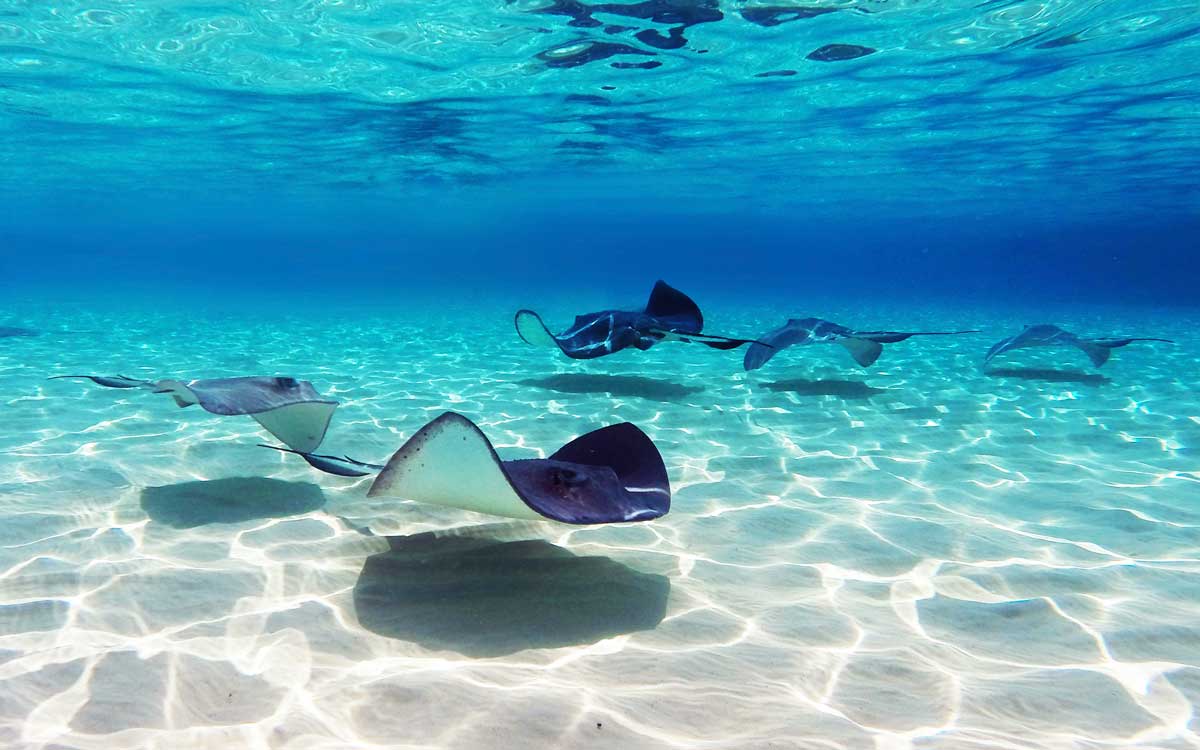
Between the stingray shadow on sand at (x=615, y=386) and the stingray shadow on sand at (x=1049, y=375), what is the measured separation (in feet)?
20.7

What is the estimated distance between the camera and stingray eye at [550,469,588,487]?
373 centimetres

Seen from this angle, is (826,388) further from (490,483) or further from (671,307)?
(490,483)

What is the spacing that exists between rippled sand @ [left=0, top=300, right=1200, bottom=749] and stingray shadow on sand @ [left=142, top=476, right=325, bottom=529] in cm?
4

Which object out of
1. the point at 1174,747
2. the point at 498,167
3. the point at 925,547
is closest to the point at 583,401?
the point at 925,547

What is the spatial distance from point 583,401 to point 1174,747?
770 cm

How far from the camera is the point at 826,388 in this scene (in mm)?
11195

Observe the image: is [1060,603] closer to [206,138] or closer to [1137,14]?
[1137,14]

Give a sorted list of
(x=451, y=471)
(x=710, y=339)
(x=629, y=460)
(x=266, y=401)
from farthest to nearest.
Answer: (x=710, y=339) → (x=266, y=401) → (x=629, y=460) → (x=451, y=471)

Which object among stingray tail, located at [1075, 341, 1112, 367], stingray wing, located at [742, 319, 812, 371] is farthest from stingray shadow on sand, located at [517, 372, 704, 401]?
stingray tail, located at [1075, 341, 1112, 367]

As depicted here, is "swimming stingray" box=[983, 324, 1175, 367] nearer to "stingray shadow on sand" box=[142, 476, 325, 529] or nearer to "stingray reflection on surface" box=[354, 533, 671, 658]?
"stingray reflection on surface" box=[354, 533, 671, 658]

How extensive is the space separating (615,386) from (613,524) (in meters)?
6.66

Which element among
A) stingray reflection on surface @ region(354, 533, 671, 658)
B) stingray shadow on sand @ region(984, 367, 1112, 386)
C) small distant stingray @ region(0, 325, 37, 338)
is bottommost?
stingray reflection on surface @ region(354, 533, 671, 658)

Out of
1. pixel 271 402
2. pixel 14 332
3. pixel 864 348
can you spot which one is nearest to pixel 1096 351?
pixel 864 348

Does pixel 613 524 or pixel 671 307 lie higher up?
pixel 671 307
